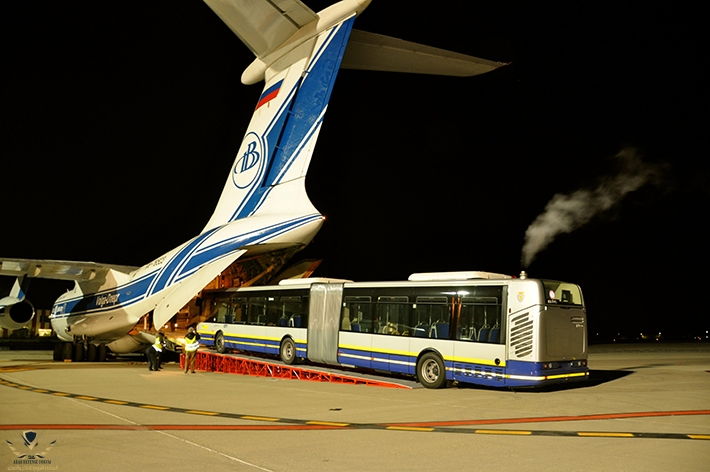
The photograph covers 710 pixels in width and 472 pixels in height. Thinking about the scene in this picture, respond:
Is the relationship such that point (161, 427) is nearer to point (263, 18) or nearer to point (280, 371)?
point (280, 371)

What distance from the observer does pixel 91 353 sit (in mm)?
24938

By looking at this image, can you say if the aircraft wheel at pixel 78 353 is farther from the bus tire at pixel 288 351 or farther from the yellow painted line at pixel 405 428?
the yellow painted line at pixel 405 428

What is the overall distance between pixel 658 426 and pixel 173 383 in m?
10.9

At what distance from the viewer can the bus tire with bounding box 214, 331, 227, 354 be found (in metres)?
21.7

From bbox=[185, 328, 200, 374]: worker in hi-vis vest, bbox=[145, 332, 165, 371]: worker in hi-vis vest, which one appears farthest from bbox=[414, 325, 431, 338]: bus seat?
bbox=[145, 332, 165, 371]: worker in hi-vis vest

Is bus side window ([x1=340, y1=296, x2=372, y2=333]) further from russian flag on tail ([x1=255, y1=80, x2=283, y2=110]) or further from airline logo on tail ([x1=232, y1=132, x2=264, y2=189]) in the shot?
russian flag on tail ([x1=255, y1=80, x2=283, y2=110])

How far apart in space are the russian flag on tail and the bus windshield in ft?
36.7

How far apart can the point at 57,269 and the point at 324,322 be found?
12.2 metres

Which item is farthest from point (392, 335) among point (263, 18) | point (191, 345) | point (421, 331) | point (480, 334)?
point (263, 18)

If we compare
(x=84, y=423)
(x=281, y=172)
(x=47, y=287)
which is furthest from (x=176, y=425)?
(x=47, y=287)

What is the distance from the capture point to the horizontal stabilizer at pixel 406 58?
65.2ft

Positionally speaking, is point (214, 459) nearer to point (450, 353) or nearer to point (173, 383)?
point (450, 353)

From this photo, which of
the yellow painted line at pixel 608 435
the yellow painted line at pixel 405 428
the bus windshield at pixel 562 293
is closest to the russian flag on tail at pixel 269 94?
the bus windshield at pixel 562 293

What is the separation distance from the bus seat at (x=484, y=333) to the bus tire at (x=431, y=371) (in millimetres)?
1122
